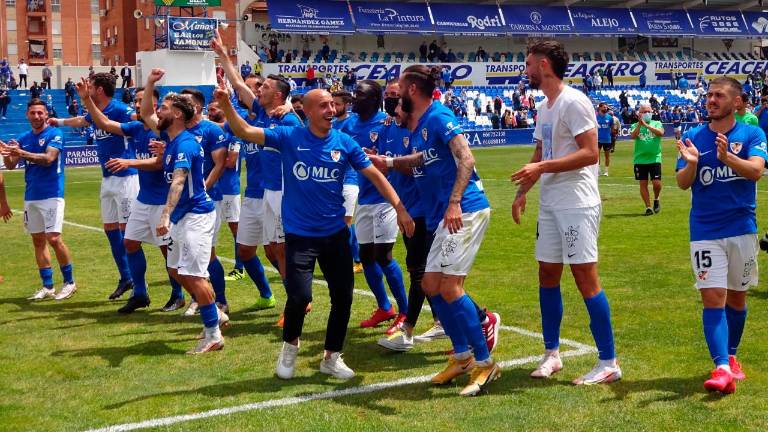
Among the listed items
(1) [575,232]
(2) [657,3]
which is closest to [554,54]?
(1) [575,232]

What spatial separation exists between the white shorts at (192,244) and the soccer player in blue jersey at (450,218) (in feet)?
7.08

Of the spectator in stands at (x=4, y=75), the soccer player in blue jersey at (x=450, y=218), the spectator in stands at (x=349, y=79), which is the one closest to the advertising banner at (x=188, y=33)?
the spectator in stands at (x=349, y=79)

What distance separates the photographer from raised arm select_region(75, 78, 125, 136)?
9727 mm

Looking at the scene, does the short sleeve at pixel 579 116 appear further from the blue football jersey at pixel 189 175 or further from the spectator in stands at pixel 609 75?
the spectator in stands at pixel 609 75

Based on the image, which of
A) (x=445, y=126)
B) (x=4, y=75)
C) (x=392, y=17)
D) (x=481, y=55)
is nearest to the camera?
(x=445, y=126)

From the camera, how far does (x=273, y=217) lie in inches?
356

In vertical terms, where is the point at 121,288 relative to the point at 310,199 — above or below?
below

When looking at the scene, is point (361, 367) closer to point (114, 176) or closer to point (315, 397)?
Result: point (315, 397)

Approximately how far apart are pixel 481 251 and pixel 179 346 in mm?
6044

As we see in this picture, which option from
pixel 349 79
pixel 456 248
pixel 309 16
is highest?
pixel 309 16

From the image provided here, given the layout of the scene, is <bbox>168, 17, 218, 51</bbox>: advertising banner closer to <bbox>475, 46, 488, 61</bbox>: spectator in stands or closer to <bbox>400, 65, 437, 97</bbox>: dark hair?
<bbox>475, 46, 488, 61</bbox>: spectator in stands

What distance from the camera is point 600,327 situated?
6375 mm

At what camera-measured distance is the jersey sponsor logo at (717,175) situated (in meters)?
6.21

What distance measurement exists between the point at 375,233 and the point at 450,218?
2434 millimetres
